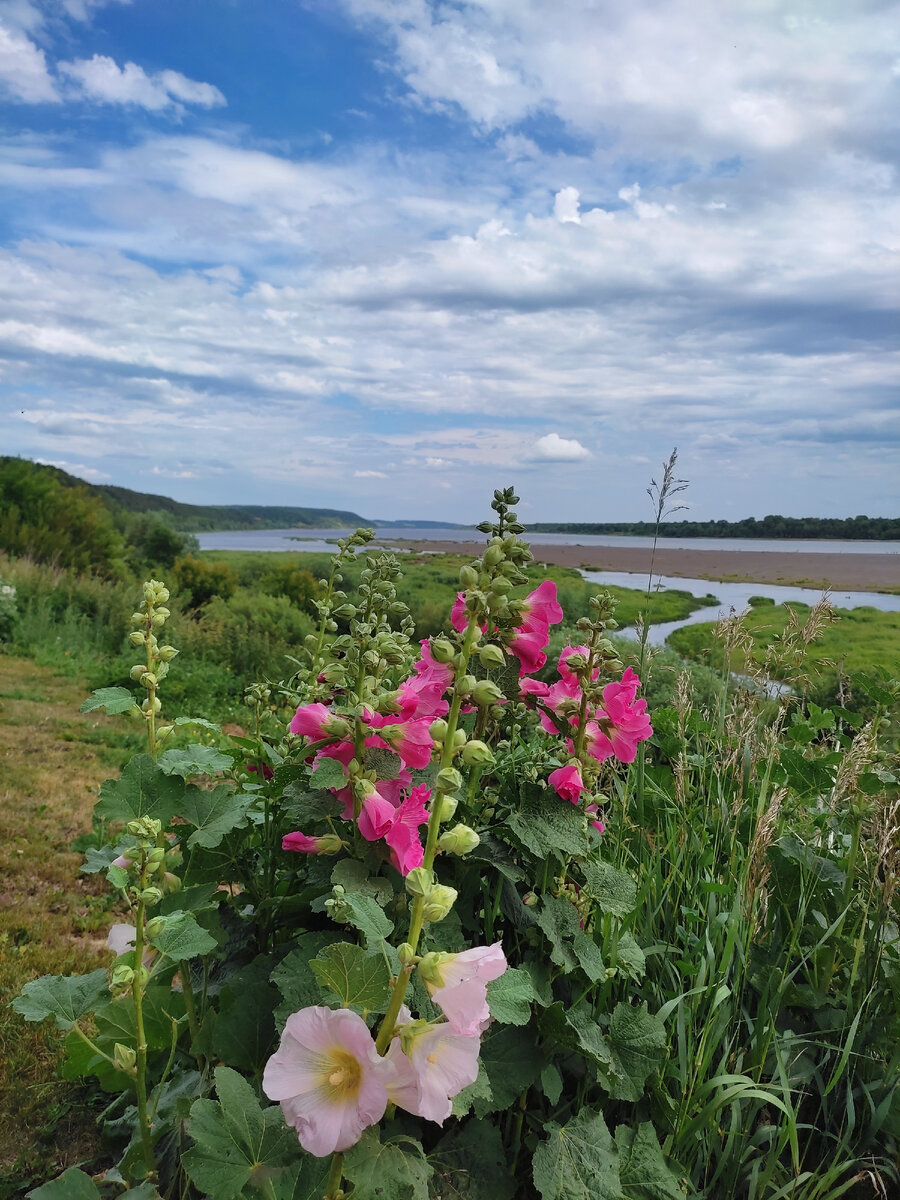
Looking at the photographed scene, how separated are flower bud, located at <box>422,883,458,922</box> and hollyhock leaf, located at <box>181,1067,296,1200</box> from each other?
46cm

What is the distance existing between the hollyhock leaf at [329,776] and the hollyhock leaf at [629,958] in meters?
0.77

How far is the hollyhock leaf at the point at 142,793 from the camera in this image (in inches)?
60.2

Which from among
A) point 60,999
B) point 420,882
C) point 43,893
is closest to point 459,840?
point 420,882

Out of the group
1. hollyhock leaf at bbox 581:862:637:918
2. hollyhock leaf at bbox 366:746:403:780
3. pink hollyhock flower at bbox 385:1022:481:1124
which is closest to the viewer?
pink hollyhock flower at bbox 385:1022:481:1124

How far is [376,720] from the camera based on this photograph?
1.46m

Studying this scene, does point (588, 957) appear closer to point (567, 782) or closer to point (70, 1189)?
point (567, 782)

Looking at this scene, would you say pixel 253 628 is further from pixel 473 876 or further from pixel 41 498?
pixel 473 876

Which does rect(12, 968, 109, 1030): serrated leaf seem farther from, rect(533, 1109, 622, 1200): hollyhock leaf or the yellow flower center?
rect(533, 1109, 622, 1200): hollyhock leaf

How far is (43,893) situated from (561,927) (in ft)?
11.6

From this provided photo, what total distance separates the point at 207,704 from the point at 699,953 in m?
7.78

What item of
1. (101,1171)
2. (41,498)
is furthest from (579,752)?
(41,498)

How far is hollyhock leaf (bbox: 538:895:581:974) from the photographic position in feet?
5.09

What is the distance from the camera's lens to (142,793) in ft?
5.09

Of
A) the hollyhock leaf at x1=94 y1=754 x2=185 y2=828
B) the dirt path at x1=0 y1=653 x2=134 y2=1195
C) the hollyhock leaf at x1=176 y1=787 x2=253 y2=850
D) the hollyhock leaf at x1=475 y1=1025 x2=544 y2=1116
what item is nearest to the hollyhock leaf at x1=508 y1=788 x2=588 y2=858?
the hollyhock leaf at x1=475 y1=1025 x2=544 y2=1116
